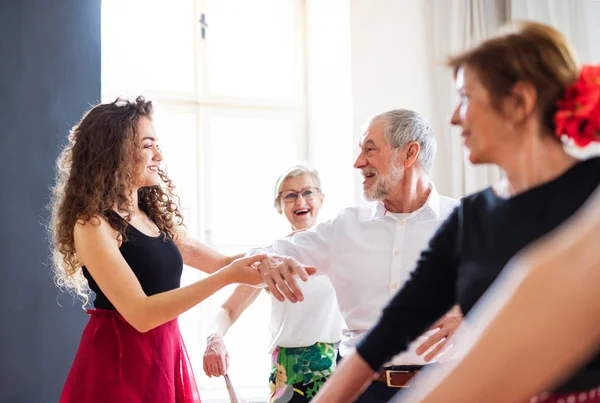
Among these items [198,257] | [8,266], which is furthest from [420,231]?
[8,266]

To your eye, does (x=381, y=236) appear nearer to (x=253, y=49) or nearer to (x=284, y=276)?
(x=284, y=276)

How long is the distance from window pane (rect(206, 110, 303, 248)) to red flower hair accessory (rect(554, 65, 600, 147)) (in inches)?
136

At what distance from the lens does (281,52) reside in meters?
4.75

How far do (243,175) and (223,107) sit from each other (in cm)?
47

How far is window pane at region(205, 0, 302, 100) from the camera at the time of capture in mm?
4590

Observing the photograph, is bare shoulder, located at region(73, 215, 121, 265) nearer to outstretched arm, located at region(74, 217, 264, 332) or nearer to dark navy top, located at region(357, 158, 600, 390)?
outstretched arm, located at region(74, 217, 264, 332)

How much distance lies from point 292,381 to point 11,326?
153cm

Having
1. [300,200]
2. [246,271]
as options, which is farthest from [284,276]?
[300,200]

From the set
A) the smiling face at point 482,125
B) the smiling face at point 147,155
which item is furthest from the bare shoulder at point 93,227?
the smiling face at point 482,125

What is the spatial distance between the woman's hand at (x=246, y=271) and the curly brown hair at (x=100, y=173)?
1.28ft

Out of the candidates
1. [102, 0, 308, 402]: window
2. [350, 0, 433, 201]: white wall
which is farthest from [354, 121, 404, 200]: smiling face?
[102, 0, 308, 402]: window

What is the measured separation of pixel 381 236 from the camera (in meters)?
2.29

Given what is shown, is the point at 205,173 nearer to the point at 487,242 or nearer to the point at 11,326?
the point at 11,326

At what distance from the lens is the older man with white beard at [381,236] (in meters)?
2.21
